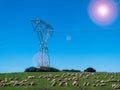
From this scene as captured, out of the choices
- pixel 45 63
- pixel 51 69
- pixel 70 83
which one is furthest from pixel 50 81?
pixel 45 63

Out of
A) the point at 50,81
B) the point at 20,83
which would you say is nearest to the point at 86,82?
the point at 50,81

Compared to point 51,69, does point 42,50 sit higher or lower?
higher

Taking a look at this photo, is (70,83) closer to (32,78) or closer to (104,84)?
(104,84)

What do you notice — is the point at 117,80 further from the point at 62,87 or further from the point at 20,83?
the point at 20,83

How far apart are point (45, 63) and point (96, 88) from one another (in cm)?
5374

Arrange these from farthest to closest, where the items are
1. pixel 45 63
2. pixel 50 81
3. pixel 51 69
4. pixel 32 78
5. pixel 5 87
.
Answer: pixel 45 63, pixel 51 69, pixel 32 78, pixel 50 81, pixel 5 87

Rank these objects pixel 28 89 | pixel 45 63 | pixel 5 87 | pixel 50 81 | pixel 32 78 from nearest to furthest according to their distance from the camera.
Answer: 1. pixel 28 89
2. pixel 5 87
3. pixel 50 81
4. pixel 32 78
5. pixel 45 63

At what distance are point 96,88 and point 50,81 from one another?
348 inches

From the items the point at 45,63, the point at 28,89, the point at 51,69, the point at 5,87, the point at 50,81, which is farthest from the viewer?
the point at 45,63

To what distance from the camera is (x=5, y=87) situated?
4603 cm

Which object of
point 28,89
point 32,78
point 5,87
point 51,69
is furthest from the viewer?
point 51,69

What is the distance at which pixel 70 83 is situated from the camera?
159 ft

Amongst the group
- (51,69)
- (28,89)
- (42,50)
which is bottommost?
(28,89)

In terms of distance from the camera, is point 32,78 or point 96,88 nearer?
point 96,88
